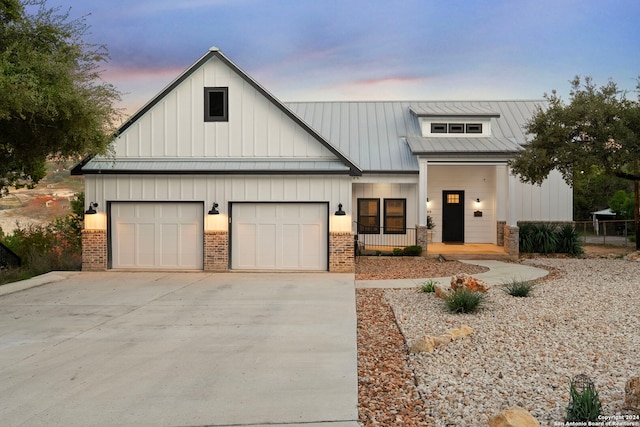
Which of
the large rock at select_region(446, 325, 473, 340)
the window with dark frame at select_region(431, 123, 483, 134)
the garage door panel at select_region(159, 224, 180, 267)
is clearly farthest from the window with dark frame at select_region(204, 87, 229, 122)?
the large rock at select_region(446, 325, 473, 340)

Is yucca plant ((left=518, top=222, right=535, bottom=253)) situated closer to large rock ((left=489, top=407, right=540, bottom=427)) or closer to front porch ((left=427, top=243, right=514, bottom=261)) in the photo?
front porch ((left=427, top=243, right=514, bottom=261))

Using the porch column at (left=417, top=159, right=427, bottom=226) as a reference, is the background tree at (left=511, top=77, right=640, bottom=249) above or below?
above

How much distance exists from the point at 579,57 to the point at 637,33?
276 cm

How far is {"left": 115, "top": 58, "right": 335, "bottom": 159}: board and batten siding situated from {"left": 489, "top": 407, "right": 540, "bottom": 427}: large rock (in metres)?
12.2

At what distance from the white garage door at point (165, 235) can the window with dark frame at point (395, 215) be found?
27.8ft

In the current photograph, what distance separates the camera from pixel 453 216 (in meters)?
23.2

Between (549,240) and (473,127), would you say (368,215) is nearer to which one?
(473,127)

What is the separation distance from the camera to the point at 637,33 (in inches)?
909

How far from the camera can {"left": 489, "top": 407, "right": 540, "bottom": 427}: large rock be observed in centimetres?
442

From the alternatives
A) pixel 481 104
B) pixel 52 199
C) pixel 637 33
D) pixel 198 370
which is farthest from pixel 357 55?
pixel 198 370

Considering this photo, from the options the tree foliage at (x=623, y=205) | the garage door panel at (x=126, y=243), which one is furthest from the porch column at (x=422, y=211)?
the tree foliage at (x=623, y=205)

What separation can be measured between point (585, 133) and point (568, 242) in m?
5.59

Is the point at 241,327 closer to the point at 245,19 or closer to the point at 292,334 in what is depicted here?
the point at 292,334

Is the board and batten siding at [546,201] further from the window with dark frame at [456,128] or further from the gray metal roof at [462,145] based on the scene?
the window with dark frame at [456,128]
